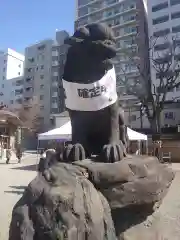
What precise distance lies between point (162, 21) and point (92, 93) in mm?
35882

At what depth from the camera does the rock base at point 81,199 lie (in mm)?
1099

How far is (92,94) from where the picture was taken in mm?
2078

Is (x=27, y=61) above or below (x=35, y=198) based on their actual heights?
above

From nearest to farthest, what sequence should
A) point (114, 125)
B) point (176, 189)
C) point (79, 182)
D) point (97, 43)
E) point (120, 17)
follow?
point (79, 182), point (97, 43), point (114, 125), point (176, 189), point (120, 17)

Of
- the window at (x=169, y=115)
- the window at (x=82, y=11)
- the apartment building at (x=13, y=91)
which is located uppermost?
the window at (x=82, y=11)

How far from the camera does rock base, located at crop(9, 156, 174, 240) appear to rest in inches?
43.3

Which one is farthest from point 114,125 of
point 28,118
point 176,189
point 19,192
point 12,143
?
point 28,118

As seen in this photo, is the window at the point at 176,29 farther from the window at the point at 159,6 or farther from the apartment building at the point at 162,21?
the window at the point at 159,6

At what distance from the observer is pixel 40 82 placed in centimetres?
4359

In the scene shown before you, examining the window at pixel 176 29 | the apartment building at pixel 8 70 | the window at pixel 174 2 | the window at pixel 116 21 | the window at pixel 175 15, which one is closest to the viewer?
the window at pixel 176 29

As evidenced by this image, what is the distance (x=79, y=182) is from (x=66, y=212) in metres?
0.25

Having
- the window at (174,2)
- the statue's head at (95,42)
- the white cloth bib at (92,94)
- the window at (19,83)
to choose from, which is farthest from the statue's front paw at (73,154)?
the window at (19,83)

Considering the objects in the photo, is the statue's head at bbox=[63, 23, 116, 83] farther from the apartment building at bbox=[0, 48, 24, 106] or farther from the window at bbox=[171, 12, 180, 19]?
the apartment building at bbox=[0, 48, 24, 106]

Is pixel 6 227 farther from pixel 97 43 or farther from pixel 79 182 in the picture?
pixel 97 43
